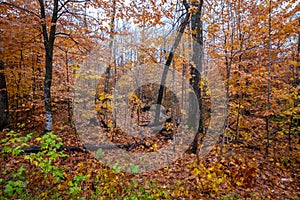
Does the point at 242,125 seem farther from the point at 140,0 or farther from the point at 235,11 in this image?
the point at 140,0

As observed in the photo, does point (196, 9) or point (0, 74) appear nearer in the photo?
point (196, 9)

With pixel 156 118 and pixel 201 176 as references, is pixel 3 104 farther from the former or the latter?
pixel 201 176

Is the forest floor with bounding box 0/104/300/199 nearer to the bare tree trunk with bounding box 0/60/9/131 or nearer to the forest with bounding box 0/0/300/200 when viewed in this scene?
the forest with bounding box 0/0/300/200

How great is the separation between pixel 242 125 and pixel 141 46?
5.53 m

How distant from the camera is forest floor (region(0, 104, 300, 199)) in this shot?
3.70 m

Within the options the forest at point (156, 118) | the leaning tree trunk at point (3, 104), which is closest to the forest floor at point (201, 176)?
the forest at point (156, 118)

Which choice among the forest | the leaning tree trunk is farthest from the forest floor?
the leaning tree trunk

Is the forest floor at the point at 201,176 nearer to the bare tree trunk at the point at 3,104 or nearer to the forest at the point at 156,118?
the forest at the point at 156,118

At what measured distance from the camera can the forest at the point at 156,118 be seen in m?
3.87

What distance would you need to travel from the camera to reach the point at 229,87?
5.36 meters

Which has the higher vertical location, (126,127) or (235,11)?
(235,11)

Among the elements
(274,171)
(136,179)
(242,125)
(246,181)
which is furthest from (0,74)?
(274,171)

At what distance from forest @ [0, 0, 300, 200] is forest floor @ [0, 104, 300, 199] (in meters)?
0.03

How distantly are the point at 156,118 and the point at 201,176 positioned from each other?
542cm
